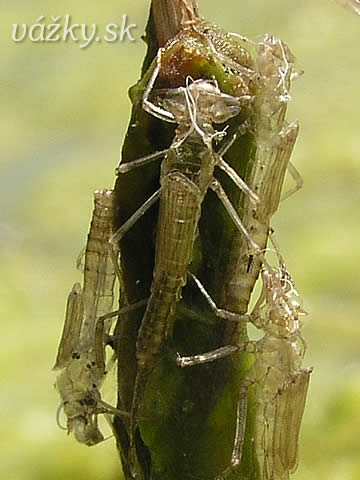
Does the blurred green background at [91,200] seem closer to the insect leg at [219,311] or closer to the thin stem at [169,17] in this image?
the insect leg at [219,311]

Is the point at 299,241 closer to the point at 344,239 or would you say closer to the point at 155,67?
the point at 344,239

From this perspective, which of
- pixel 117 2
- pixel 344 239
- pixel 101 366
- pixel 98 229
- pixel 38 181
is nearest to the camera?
pixel 98 229

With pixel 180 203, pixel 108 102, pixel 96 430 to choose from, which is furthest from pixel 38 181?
pixel 180 203

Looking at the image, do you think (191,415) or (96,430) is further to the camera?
(96,430)

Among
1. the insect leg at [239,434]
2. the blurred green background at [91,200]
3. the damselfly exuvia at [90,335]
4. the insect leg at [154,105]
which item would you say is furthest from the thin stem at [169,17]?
the blurred green background at [91,200]

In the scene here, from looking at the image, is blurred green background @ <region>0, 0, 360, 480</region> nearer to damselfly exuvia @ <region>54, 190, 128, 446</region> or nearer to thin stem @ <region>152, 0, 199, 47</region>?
damselfly exuvia @ <region>54, 190, 128, 446</region>

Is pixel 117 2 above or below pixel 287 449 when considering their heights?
above

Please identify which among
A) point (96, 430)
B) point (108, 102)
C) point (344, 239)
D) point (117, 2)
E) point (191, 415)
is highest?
point (117, 2)

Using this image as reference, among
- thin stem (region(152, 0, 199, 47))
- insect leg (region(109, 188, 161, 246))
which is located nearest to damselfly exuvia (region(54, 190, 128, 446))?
insect leg (region(109, 188, 161, 246))
